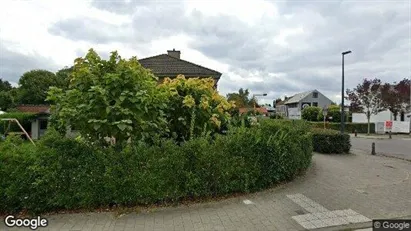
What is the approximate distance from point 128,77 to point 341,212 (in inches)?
188

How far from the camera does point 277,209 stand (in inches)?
215

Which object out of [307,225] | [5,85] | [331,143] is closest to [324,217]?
[307,225]

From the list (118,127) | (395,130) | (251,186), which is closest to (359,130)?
(395,130)

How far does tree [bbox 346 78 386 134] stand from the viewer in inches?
1275

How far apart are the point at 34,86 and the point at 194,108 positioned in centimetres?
5253

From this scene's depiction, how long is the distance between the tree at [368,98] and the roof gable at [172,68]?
75.4 ft

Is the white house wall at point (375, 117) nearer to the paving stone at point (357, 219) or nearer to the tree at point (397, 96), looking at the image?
the tree at point (397, 96)

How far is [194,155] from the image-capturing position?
5738 mm

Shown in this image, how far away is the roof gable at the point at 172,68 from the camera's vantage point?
1722 cm

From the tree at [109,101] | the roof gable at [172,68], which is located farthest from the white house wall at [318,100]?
the tree at [109,101]

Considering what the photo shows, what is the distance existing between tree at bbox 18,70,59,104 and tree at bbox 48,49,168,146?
50301 millimetres

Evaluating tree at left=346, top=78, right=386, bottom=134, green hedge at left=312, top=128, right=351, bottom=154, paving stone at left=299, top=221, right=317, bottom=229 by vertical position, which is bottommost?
paving stone at left=299, top=221, right=317, bottom=229

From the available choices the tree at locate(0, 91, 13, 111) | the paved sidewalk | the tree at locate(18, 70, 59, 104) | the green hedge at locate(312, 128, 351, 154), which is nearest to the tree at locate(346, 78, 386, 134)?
the green hedge at locate(312, 128, 351, 154)

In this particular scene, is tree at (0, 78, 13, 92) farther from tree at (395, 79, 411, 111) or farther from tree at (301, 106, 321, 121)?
tree at (395, 79, 411, 111)
